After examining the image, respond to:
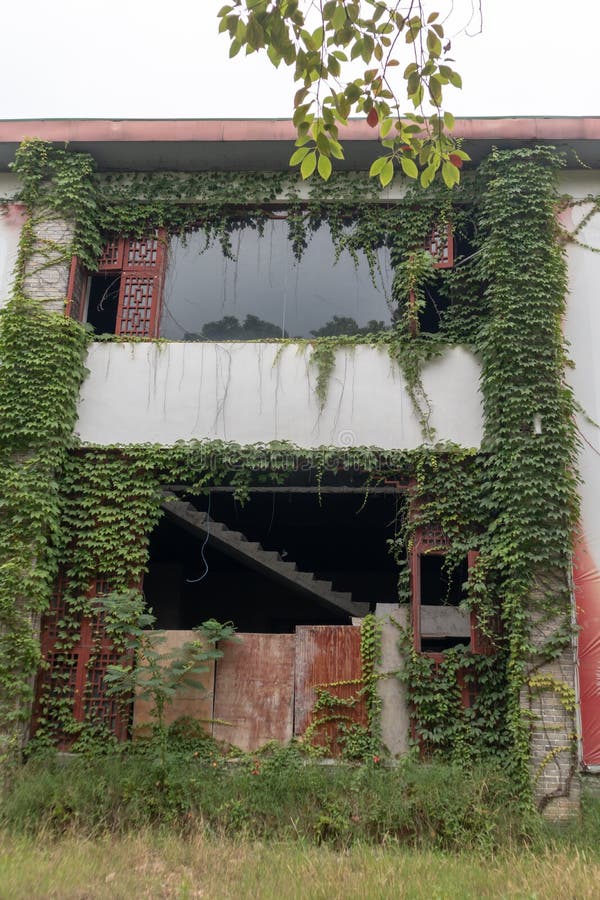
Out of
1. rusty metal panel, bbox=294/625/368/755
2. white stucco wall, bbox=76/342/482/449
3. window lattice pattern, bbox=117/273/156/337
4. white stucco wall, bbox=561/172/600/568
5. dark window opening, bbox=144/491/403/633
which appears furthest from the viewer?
dark window opening, bbox=144/491/403/633

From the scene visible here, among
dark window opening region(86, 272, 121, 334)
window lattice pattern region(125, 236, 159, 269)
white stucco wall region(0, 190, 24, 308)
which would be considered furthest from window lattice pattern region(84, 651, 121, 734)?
window lattice pattern region(125, 236, 159, 269)

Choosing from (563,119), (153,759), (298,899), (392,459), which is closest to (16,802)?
(153,759)

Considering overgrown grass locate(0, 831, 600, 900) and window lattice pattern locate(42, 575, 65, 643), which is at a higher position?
window lattice pattern locate(42, 575, 65, 643)

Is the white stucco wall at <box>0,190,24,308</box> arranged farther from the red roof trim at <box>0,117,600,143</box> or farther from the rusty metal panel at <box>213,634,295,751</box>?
the rusty metal panel at <box>213,634,295,751</box>

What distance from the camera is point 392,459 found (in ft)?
32.0

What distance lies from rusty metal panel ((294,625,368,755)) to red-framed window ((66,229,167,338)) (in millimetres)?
→ 4451

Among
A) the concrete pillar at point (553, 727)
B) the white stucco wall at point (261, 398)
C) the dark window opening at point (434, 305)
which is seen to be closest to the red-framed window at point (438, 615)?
the concrete pillar at point (553, 727)

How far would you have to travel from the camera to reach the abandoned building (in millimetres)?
9086

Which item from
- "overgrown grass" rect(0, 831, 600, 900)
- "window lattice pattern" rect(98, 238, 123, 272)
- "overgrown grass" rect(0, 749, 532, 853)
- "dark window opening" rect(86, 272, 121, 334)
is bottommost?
"overgrown grass" rect(0, 831, 600, 900)

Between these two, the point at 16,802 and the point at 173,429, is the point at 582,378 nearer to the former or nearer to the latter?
the point at 173,429

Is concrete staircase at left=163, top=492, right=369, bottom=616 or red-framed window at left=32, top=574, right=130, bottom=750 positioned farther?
concrete staircase at left=163, top=492, right=369, bottom=616

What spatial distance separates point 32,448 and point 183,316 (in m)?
2.62

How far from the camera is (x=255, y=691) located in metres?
9.42

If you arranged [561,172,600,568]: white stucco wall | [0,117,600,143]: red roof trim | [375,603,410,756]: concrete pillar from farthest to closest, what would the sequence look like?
[0,117,600,143]: red roof trim, [561,172,600,568]: white stucco wall, [375,603,410,756]: concrete pillar
